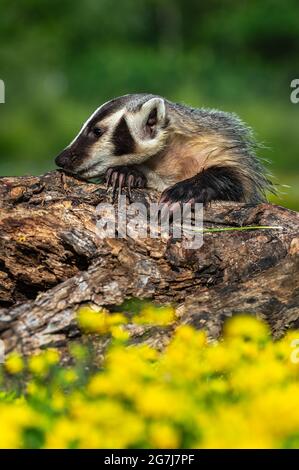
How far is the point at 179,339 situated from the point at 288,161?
666 inches

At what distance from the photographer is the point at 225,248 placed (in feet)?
18.3

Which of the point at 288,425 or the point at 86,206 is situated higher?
the point at 86,206

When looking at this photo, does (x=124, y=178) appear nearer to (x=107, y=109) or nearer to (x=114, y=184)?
(x=114, y=184)

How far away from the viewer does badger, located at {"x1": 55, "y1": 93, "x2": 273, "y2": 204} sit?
6.32 metres

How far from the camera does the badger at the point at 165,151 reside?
249 inches

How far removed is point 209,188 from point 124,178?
0.47 meters

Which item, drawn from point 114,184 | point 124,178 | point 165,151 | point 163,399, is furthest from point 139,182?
point 163,399

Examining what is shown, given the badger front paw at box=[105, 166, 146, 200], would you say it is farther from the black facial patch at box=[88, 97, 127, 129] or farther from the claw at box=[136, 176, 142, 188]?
the black facial patch at box=[88, 97, 127, 129]

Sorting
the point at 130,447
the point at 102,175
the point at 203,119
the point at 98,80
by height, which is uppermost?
the point at 98,80

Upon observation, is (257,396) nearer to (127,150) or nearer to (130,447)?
(130,447)

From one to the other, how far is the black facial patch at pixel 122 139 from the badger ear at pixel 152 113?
0.39 feet

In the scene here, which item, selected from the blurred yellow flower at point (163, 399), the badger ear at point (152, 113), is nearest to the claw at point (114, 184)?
the badger ear at point (152, 113)

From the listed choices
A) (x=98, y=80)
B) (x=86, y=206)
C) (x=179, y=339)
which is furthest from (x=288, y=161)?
(x=179, y=339)

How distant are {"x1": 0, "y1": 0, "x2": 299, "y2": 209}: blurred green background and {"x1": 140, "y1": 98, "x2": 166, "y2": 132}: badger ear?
12439 mm
